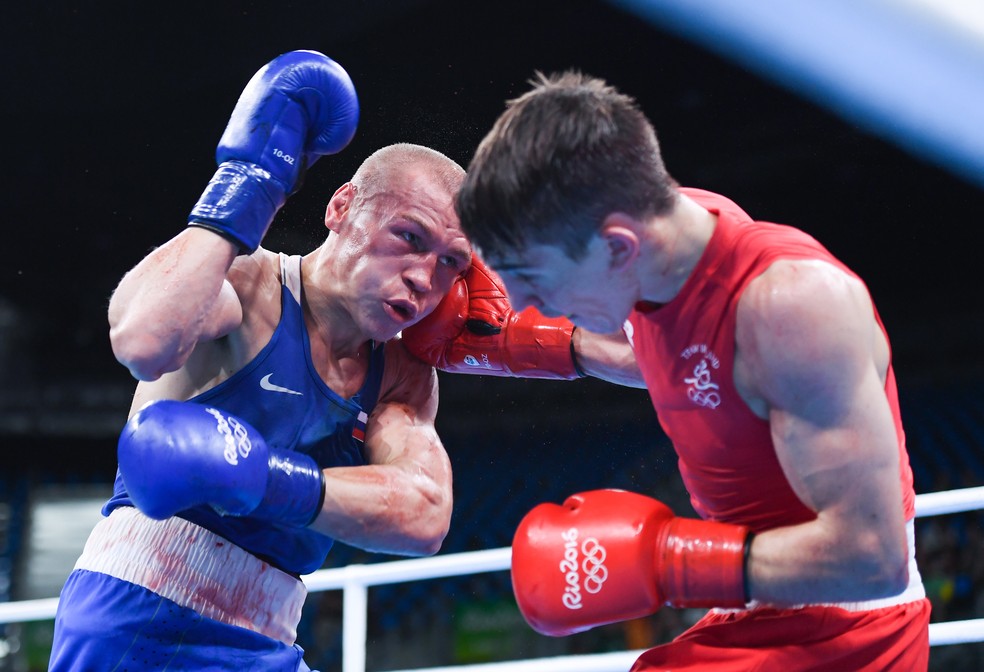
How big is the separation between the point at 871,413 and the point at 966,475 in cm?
679

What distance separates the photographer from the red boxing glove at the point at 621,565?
1558mm

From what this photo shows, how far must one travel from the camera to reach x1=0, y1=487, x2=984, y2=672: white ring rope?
2.41 metres

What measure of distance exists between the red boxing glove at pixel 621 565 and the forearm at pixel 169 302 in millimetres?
762

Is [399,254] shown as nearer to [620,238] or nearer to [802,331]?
[620,238]

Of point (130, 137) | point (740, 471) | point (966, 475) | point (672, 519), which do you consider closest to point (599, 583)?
point (672, 519)

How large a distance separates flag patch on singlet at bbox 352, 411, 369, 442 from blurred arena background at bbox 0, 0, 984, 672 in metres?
5.74

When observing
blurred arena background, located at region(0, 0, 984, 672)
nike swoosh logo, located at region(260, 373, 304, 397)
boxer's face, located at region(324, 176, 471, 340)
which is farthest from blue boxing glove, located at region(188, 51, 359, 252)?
blurred arena background, located at region(0, 0, 984, 672)

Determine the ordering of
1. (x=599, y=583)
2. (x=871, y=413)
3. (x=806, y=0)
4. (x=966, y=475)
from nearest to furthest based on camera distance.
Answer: (x=871, y=413) < (x=599, y=583) < (x=806, y=0) < (x=966, y=475)

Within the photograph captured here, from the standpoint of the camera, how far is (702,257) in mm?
1646

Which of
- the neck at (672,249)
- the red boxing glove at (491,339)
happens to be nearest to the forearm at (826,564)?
the neck at (672,249)

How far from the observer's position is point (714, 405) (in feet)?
5.30

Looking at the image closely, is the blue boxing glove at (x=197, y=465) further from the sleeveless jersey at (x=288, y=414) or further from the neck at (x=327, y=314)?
the neck at (x=327, y=314)

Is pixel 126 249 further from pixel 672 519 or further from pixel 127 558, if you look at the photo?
pixel 672 519

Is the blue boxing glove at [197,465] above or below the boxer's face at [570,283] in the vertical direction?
below
